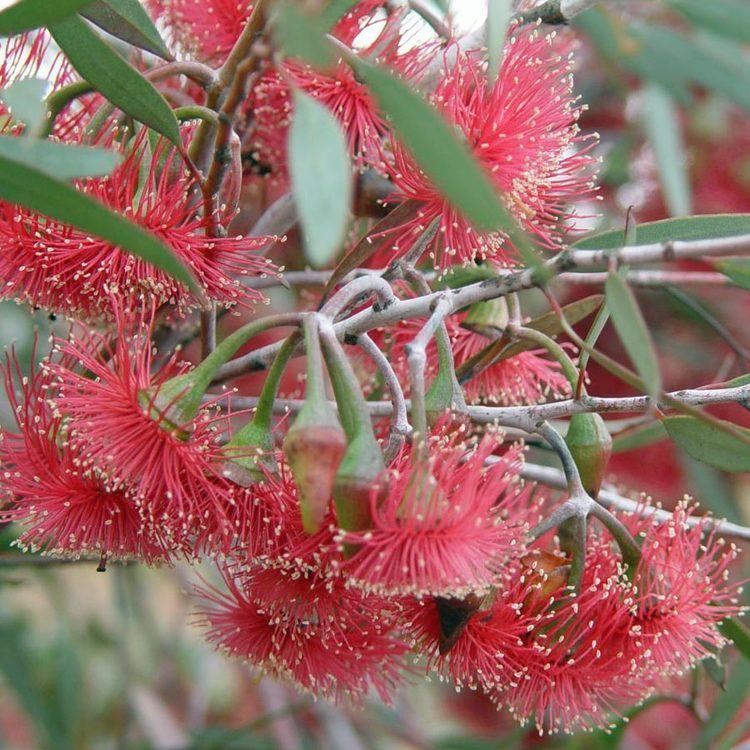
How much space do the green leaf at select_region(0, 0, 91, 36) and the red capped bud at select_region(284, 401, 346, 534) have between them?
35 cm

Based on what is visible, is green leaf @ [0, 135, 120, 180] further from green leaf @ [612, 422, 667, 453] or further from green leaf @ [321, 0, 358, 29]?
green leaf @ [612, 422, 667, 453]

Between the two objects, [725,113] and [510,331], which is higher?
[510,331]

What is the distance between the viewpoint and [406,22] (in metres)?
1.06

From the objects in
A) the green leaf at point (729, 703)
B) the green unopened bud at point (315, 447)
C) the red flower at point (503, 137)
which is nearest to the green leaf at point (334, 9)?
the red flower at point (503, 137)

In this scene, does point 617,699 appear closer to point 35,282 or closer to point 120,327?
point 120,327

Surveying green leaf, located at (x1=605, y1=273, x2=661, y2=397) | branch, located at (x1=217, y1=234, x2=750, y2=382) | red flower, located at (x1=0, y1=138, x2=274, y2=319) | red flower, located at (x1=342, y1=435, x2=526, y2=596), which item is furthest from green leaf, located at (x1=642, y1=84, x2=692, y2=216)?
red flower, located at (x1=0, y1=138, x2=274, y2=319)

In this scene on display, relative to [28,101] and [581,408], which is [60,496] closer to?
[28,101]

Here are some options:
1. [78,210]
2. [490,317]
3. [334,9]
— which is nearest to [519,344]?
[490,317]

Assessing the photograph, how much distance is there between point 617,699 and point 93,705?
1.81m

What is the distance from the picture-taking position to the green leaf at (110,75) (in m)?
0.83

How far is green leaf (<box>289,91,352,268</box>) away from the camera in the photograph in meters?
0.54

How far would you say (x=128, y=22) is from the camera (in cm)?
92

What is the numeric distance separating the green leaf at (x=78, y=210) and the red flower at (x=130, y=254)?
0.63ft

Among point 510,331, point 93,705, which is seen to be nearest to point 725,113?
point 510,331
